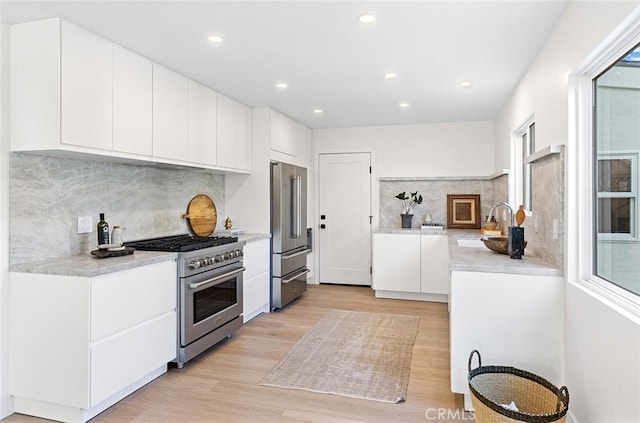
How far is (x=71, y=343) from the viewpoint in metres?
2.23

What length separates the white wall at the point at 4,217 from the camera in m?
2.30

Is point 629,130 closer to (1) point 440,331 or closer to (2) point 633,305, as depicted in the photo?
(2) point 633,305

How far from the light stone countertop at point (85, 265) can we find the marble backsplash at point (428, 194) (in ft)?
11.9

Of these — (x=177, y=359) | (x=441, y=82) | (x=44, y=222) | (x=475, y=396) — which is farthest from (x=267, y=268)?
(x=475, y=396)

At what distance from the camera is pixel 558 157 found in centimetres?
226

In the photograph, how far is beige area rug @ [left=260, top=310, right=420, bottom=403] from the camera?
2.68 meters

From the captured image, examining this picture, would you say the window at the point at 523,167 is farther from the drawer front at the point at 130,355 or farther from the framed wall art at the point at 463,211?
the drawer front at the point at 130,355

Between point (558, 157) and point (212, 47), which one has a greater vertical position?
point (212, 47)

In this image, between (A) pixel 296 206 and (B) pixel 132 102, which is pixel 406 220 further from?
(B) pixel 132 102

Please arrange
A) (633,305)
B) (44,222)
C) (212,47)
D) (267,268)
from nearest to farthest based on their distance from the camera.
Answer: (633,305) → (44,222) → (212,47) → (267,268)

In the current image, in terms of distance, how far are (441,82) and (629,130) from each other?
2109mm

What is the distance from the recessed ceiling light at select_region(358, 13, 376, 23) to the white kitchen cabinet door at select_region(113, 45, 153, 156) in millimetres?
1612

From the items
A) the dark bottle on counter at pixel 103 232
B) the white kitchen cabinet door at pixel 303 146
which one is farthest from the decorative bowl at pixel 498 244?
the white kitchen cabinet door at pixel 303 146

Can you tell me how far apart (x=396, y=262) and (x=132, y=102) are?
3.48 m
